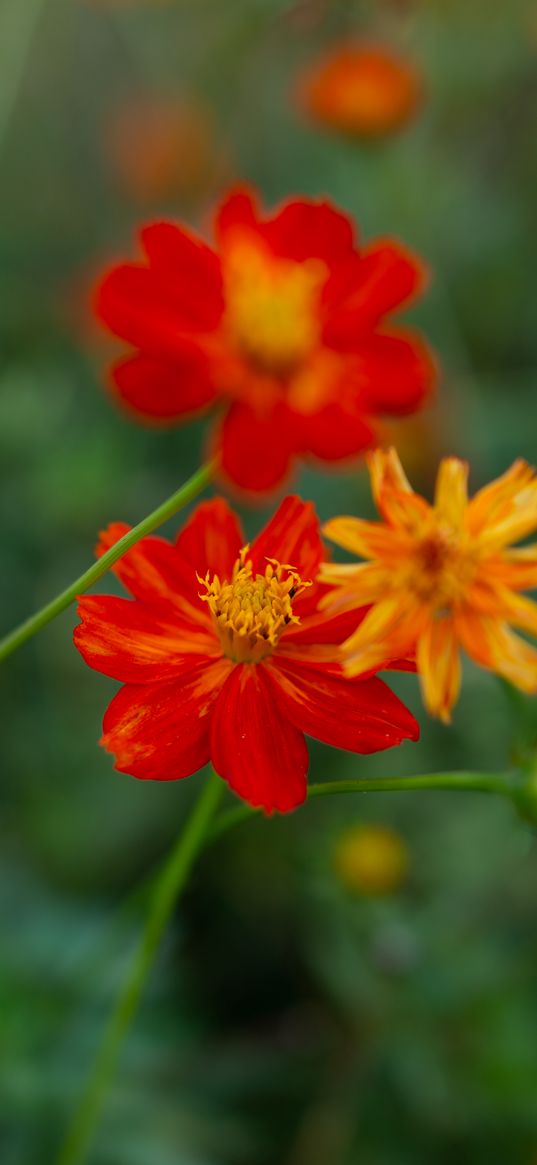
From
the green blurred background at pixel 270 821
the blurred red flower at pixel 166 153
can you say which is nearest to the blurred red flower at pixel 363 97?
the green blurred background at pixel 270 821

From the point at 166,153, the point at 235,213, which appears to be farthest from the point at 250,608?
the point at 166,153

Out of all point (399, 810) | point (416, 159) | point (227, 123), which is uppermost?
point (227, 123)

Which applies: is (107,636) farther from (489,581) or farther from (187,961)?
(187,961)

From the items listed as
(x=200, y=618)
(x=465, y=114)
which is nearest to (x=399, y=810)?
(x=200, y=618)

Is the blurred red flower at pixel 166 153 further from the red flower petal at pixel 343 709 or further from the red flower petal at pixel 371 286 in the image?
the red flower petal at pixel 343 709

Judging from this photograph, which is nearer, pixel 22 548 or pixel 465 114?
pixel 22 548

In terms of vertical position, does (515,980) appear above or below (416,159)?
below
